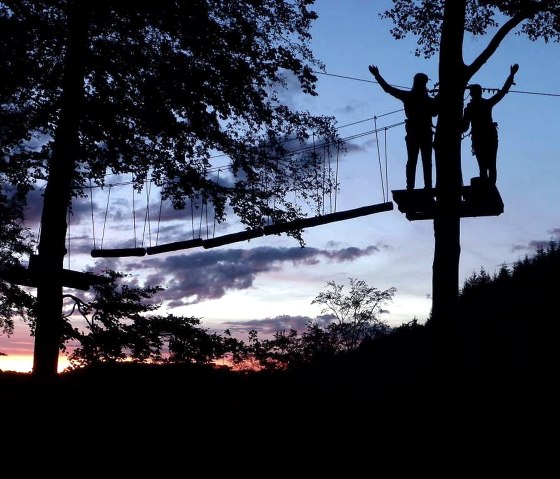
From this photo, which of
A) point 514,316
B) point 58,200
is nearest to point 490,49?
point 514,316

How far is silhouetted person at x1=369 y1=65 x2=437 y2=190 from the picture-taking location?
982 centimetres

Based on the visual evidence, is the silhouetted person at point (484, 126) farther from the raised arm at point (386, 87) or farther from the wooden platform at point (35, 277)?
the wooden platform at point (35, 277)

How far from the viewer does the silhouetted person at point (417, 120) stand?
9.82 metres

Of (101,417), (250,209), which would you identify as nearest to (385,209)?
(250,209)

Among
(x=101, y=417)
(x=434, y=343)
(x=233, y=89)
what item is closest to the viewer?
(x=434, y=343)

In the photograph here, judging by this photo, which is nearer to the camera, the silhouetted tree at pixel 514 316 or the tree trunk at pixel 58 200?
the silhouetted tree at pixel 514 316

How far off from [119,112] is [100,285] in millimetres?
3870

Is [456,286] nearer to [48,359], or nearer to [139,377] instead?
[139,377]

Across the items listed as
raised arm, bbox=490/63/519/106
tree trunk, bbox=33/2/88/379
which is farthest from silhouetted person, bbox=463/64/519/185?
tree trunk, bbox=33/2/88/379

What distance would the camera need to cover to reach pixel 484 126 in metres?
10.2

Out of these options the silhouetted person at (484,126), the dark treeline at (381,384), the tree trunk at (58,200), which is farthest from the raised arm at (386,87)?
the tree trunk at (58,200)

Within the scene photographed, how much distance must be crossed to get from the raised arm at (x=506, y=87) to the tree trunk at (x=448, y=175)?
0.78 meters

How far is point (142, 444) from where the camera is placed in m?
9.16

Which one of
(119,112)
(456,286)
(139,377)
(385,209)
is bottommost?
(139,377)
